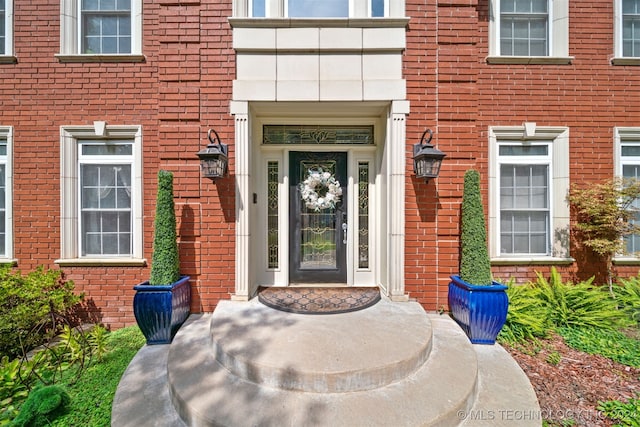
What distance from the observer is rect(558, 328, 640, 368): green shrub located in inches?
129

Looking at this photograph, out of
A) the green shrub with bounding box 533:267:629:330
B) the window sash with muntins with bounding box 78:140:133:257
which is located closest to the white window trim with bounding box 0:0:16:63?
the window sash with muntins with bounding box 78:140:133:257

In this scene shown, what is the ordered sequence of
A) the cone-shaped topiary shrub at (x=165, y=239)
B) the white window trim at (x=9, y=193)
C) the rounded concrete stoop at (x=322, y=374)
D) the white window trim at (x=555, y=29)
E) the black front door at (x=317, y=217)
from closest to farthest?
the rounded concrete stoop at (x=322, y=374)
the cone-shaped topiary shrub at (x=165, y=239)
the white window trim at (x=9, y=193)
the white window trim at (x=555, y=29)
the black front door at (x=317, y=217)

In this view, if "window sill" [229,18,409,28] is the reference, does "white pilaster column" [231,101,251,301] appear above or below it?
below

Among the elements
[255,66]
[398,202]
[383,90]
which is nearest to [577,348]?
[398,202]

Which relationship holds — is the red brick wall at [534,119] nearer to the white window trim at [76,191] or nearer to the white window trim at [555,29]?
the white window trim at [555,29]

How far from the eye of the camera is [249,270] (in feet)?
13.2

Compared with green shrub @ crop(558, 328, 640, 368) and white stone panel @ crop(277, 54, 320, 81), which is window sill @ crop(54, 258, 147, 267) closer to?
white stone panel @ crop(277, 54, 320, 81)

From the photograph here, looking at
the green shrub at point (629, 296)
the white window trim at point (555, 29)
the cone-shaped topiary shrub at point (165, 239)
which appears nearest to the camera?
the cone-shaped topiary shrub at point (165, 239)

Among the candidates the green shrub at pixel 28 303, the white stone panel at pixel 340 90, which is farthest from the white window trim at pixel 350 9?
the green shrub at pixel 28 303

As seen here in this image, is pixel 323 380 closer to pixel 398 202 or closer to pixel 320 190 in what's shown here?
pixel 398 202

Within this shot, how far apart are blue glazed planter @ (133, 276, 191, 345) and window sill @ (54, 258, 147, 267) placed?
1.14 meters

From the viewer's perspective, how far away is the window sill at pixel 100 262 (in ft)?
14.1

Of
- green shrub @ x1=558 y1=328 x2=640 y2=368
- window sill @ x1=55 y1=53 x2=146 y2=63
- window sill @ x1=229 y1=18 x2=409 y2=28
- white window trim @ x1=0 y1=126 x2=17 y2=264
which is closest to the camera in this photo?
green shrub @ x1=558 y1=328 x2=640 y2=368

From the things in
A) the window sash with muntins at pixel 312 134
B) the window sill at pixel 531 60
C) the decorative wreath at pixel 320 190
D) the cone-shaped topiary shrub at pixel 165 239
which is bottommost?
the cone-shaped topiary shrub at pixel 165 239
